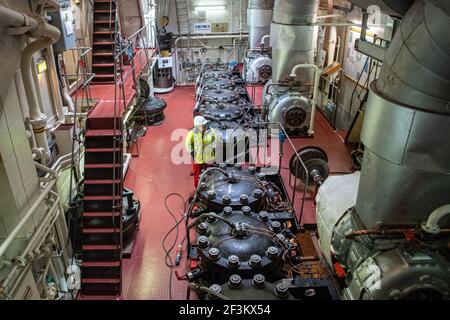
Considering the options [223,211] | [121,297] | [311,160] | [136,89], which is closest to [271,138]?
[311,160]

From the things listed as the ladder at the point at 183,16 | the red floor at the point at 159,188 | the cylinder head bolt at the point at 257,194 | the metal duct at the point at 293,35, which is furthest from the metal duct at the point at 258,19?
the cylinder head bolt at the point at 257,194

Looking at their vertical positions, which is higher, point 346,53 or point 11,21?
point 11,21

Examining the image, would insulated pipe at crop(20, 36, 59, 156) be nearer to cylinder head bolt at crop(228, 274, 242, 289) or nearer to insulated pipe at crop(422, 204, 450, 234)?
cylinder head bolt at crop(228, 274, 242, 289)

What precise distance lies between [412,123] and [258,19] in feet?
34.8

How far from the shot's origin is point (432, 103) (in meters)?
2.24

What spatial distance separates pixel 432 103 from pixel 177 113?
9713mm

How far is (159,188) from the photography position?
729 cm

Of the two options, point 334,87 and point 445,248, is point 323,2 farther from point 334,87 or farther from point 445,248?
point 445,248

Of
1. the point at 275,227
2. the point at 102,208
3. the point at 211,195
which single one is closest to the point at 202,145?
the point at 211,195

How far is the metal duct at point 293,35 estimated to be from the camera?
23.9ft

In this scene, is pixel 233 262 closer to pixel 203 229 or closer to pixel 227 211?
pixel 203 229

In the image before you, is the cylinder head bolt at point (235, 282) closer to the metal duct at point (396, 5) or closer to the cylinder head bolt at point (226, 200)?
the cylinder head bolt at point (226, 200)

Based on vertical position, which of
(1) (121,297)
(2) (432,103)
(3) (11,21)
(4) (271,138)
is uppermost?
(3) (11,21)

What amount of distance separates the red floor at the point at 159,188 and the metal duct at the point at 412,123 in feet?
10.1
